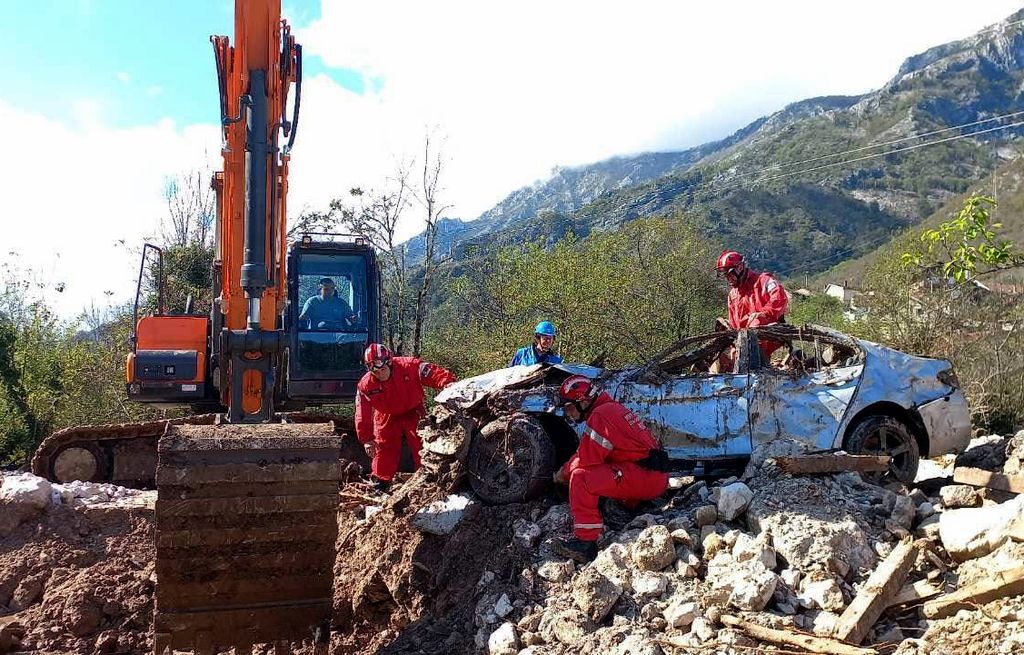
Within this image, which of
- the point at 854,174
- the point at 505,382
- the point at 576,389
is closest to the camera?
the point at 576,389

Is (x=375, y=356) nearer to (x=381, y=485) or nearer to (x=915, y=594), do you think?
(x=381, y=485)

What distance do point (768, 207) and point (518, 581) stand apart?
6849 cm

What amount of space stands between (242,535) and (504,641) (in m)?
1.94

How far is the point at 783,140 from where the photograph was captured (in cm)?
10288

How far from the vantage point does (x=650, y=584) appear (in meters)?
5.60

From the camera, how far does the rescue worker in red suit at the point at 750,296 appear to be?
8.20 metres

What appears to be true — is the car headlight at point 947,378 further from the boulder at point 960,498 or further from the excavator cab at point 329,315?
the excavator cab at point 329,315

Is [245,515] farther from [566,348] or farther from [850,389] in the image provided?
[566,348]

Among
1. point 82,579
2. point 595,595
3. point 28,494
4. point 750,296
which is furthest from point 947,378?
point 28,494

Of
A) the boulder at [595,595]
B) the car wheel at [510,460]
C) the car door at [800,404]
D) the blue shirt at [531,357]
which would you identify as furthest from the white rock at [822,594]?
the blue shirt at [531,357]

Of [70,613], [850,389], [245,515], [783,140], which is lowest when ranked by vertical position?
[70,613]

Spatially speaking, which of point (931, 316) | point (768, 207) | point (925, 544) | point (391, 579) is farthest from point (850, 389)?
point (768, 207)

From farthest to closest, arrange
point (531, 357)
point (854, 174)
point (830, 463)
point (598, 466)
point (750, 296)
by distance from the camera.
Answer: point (854, 174), point (531, 357), point (750, 296), point (830, 463), point (598, 466)

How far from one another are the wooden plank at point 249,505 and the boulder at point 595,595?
1797 mm
